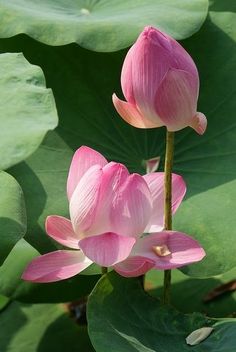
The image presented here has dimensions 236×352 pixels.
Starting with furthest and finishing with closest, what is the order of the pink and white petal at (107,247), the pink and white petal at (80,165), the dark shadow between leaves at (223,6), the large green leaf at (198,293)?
1. the dark shadow between leaves at (223,6)
2. the large green leaf at (198,293)
3. the pink and white petal at (80,165)
4. the pink and white petal at (107,247)

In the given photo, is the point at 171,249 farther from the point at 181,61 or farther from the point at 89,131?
the point at 89,131

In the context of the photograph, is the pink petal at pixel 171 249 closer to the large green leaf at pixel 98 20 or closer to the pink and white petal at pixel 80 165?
the pink and white petal at pixel 80 165

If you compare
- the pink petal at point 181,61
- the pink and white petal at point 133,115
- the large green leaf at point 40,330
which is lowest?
the large green leaf at point 40,330

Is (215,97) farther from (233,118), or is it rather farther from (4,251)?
(4,251)

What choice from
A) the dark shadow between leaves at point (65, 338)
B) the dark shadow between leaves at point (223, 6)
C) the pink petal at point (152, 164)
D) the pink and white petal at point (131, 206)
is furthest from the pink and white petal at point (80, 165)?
the dark shadow between leaves at point (223, 6)

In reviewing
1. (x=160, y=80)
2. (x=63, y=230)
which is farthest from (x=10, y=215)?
(x=160, y=80)

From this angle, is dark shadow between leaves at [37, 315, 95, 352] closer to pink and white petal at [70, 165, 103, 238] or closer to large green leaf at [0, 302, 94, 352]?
large green leaf at [0, 302, 94, 352]
